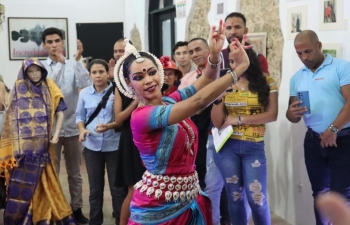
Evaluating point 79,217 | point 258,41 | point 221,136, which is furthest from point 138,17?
point 221,136

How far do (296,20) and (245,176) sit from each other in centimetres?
143

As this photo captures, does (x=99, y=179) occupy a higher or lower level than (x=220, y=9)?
lower

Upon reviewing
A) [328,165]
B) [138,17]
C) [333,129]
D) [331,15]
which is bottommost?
[328,165]

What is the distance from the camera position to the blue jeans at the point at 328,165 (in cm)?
Answer: 290

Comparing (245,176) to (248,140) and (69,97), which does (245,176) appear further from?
(69,97)

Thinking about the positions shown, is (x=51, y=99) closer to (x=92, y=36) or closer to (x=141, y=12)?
(x=141, y=12)

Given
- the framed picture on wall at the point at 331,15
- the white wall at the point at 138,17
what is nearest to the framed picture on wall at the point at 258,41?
the framed picture on wall at the point at 331,15

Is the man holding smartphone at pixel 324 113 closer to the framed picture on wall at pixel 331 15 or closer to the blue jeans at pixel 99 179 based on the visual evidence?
the framed picture on wall at pixel 331 15

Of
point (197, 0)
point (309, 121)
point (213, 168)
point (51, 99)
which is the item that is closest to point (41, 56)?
point (197, 0)

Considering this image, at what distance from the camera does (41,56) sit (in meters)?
9.20

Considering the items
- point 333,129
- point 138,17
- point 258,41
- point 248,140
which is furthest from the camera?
point 138,17

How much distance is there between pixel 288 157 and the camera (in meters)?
4.01

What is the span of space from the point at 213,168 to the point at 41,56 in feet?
21.3

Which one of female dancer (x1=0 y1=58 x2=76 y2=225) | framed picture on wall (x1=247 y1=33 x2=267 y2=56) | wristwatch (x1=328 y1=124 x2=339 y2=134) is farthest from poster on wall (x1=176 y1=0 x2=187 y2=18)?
wristwatch (x1=328 y1=124 x2=339 y2=134)
